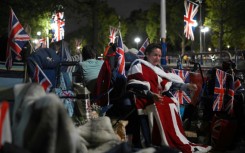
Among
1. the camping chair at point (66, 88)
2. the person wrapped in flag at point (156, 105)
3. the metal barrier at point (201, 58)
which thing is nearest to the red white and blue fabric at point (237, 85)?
the person wrapped in flag at point (156, 105)

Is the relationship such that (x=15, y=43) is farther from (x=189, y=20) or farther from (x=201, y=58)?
(x=189, y=20)

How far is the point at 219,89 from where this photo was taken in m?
7.11

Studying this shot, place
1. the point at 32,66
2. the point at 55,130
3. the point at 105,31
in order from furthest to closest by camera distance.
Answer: the point at 105,31
the point at 32,66
the point at 55,130

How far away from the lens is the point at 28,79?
22.6 feet

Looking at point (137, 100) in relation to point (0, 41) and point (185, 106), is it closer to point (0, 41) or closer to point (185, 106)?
point (185, 106)

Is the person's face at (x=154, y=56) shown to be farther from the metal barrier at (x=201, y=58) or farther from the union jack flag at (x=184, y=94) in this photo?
the metal barrier at (x=201, y=58)

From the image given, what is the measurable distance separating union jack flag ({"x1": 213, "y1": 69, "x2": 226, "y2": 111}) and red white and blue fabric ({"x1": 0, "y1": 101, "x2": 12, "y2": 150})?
16.2 feet

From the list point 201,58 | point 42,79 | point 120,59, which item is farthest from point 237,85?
point 201,58

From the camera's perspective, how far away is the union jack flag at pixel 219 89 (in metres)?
7.07

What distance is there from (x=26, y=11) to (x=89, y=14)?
919 cm

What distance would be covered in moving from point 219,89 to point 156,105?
145cm

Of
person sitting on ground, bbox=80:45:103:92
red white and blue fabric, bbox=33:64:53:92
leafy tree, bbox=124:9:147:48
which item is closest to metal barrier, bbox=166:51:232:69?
person sitting on ground, bbox=80:45:103:92

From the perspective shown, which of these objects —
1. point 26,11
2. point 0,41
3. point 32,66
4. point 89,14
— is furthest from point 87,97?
point 89,14

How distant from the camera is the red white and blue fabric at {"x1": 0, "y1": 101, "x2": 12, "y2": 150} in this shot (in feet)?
8.05
